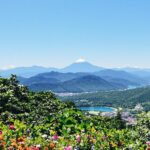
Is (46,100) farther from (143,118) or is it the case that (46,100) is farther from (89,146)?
(89,146)

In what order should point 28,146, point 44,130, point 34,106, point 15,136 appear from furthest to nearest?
point 34,106
point 44,130
point 15,136
point 28,146

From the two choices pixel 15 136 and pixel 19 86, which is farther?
pixel 19 86

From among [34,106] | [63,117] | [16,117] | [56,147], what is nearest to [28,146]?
[56,147]

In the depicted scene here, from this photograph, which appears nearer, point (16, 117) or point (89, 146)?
point (89, 146)

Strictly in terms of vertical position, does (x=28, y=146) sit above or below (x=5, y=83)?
below

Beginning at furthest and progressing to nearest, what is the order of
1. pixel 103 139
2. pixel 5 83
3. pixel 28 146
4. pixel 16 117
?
pixel 5 83, pixel 16 117, pixel 103 139, pixel 28 146

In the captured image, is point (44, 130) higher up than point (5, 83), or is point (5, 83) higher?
point (5, 83)

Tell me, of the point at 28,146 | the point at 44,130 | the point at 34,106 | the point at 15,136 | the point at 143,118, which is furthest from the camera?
the point at 34,106

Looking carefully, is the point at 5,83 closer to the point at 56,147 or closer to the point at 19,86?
the point at 19,86

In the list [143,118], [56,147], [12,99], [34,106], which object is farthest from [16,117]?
[56,147]
